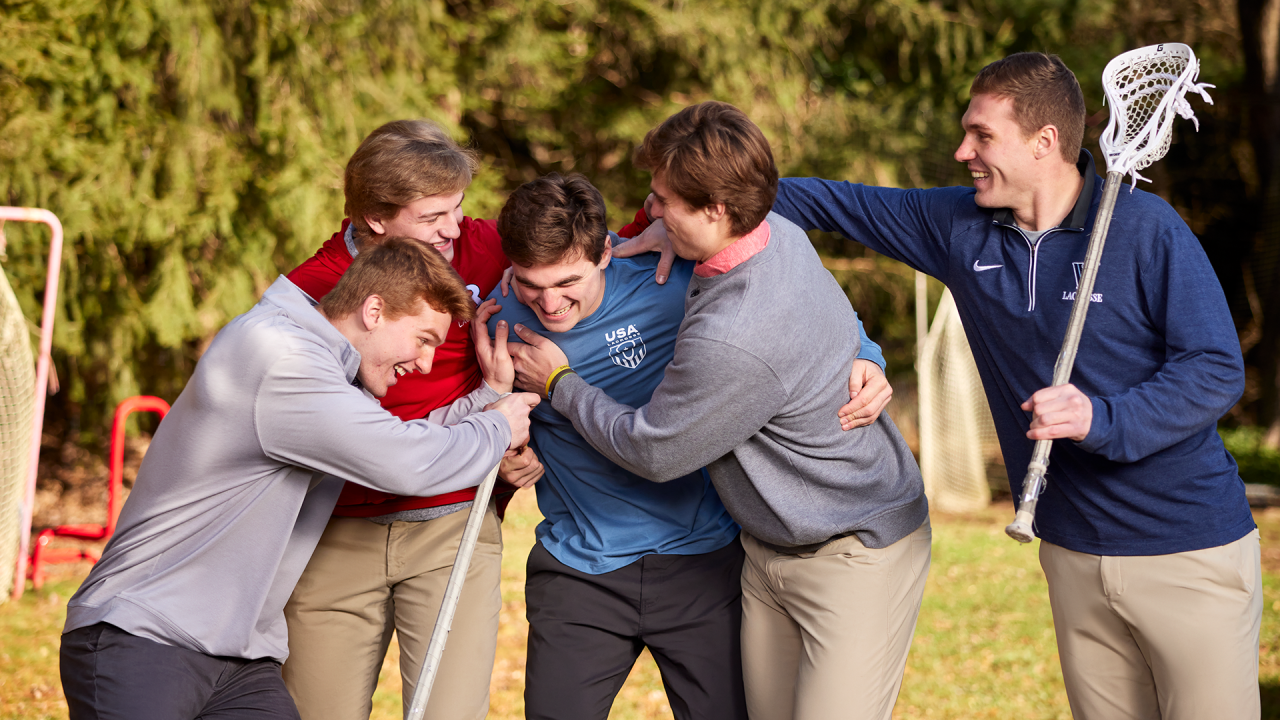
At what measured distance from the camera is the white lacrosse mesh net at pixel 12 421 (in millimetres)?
7445

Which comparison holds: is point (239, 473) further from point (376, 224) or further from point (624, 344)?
point (624, 344)

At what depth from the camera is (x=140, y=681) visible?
2387 millimetres

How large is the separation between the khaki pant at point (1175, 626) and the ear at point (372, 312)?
2.06 meters

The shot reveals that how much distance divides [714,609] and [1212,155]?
14.9 metres

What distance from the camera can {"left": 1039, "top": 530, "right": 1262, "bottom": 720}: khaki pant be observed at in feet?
9.18

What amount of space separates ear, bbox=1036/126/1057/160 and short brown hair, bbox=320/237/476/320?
1.65 meters

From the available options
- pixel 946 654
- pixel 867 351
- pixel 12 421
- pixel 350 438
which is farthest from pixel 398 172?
pixel 12 421

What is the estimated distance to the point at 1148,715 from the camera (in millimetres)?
3031

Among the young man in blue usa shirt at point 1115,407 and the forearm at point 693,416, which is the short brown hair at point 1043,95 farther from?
the forearm at point 693,416

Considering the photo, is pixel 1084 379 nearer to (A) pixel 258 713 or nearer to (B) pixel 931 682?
(A) pixel 258 713

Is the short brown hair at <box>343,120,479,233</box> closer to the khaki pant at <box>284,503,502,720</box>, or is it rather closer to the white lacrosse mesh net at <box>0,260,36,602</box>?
the khaki pant at <box>284,503,502,720</box>

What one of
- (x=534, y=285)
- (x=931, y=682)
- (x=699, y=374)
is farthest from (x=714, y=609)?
(x=931, y=682)

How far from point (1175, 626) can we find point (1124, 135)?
1.41 m

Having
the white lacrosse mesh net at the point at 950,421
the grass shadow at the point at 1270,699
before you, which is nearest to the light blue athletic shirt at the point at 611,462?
the grass shadow at the point at 1270,699
